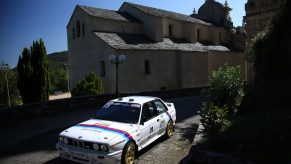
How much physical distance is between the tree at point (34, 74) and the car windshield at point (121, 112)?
1314 cm

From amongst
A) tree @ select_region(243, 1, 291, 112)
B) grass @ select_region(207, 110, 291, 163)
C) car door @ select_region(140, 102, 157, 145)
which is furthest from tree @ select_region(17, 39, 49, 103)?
grass @ select_region(207, 110, 291, 163)

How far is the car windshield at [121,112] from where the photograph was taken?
780 cm

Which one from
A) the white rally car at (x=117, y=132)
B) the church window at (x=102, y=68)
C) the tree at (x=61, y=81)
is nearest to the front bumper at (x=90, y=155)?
the white rally car at (x=117, y=132)

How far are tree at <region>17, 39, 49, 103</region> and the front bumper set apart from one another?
47.3ft

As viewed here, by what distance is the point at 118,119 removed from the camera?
7.78 m

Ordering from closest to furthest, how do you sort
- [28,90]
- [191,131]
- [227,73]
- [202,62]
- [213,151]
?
[213,151] < [191,131] < [227,73] < [28,90] < [202,62]

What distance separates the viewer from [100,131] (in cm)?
687

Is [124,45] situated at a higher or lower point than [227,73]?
higher

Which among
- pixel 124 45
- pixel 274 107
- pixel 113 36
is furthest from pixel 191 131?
pixel 113 36

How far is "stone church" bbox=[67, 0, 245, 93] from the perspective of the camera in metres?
25.2

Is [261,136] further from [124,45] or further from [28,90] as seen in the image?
[124,45]

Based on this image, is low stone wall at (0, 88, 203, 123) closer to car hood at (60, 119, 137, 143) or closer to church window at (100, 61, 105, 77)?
car hood at (60, 119, 137, 143)

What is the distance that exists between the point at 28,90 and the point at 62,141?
1421 centimetres

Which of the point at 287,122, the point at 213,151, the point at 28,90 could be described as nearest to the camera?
the point at 213,151
